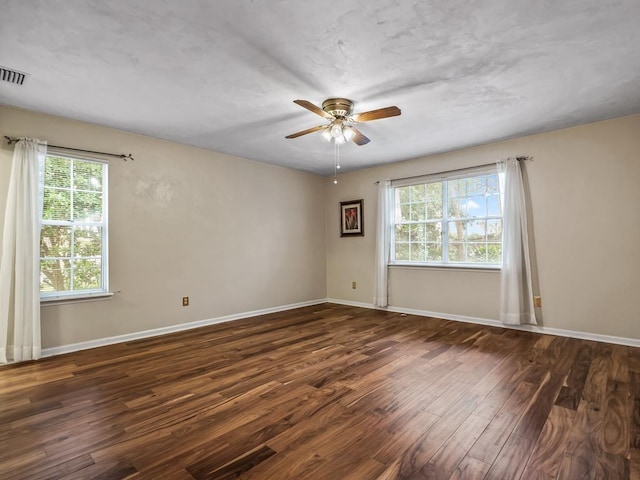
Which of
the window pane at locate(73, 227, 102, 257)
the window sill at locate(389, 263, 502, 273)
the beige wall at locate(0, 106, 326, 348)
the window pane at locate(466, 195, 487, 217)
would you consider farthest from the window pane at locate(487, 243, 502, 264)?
the window pane at locate(73, 227, 102, 257)

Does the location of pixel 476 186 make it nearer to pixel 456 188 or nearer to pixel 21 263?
pixel 456 188

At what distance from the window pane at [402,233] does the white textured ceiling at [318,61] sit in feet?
6.38

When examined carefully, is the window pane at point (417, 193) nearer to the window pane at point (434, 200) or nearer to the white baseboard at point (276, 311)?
the window pane at point (434, 200)

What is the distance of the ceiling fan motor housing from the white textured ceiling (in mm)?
83

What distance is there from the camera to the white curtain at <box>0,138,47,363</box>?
308cm

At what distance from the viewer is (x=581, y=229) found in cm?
383

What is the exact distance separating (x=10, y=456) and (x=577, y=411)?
3.32 meters

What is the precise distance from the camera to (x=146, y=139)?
161 inches

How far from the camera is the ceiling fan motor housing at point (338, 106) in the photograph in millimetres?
3035

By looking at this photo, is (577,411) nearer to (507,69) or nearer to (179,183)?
(507,69)

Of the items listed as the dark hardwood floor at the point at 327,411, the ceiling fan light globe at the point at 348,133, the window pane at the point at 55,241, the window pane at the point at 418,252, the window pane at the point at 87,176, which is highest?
the ceiling fan light globe at the point at 348,133

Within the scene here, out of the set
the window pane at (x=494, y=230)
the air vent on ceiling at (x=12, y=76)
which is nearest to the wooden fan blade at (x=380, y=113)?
the window pane at (x=494, y=230)

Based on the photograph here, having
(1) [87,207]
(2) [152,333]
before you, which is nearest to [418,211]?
(2) [152,333]

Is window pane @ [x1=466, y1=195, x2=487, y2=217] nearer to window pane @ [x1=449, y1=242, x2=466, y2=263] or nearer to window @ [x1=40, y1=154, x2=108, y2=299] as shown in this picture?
window pane @ [x1=449, y1=242, x2=466, y2=263]
